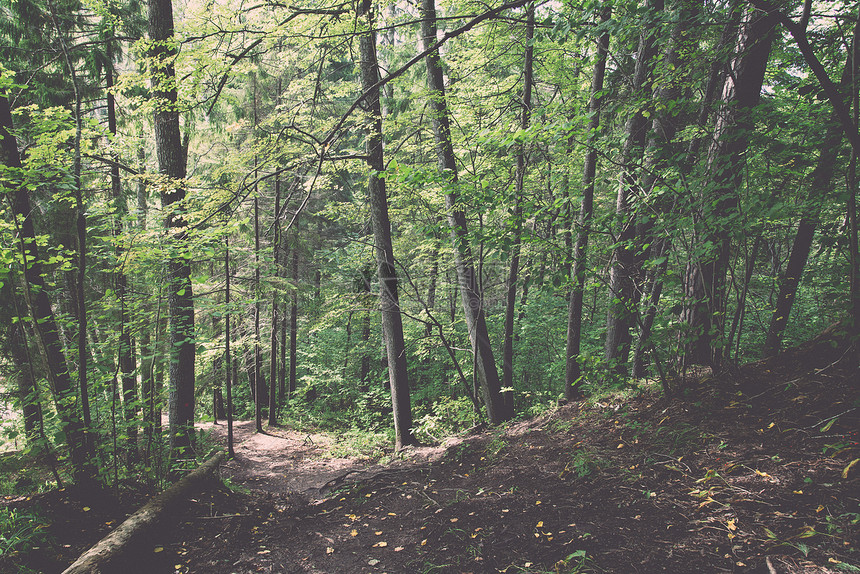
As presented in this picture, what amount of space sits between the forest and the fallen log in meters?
0.67

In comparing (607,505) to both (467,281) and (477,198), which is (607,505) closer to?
(477,198)

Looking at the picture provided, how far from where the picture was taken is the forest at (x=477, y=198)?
301 centimetres

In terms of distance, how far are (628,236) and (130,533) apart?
22.0ft

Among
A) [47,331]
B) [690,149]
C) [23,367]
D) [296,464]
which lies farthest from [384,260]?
[23,367]

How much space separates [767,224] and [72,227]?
40.6ft

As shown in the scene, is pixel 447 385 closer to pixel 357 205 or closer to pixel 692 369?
pixel 357 205

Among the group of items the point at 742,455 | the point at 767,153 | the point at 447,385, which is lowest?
the point at 447,385

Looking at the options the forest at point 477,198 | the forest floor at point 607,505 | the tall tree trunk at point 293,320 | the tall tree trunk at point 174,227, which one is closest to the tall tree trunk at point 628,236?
the forest at point 477,198

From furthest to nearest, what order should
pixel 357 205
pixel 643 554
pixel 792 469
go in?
pixel 357 205 < pixel 792 469 < pixel 643 554

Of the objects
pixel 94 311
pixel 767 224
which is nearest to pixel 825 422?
pixel 767 224

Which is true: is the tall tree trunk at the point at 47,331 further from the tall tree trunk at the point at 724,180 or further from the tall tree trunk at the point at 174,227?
the tall tree trunk at the point at 724,180

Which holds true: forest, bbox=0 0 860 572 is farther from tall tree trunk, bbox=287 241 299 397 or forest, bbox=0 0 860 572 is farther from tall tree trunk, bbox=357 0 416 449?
tall tree trunk, bbox=287 241 299 397

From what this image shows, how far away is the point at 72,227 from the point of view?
8.85 m

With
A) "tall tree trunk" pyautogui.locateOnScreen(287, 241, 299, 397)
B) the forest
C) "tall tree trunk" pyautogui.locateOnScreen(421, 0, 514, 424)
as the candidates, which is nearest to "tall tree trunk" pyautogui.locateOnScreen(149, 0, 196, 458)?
the forest
